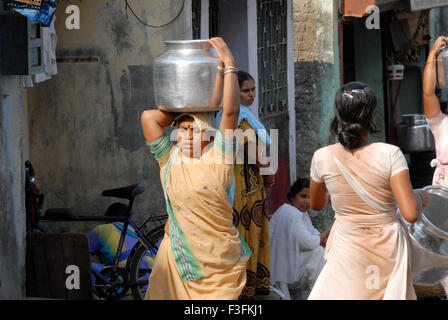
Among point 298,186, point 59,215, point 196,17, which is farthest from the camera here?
point 196,17

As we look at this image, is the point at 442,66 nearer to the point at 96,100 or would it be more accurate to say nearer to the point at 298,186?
the point at 298,186

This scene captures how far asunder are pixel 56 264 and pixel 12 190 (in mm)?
646

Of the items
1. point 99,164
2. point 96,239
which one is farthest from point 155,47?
point 96,239

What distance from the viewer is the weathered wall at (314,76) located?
1009 cm

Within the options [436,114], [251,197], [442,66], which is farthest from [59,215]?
[442,66]

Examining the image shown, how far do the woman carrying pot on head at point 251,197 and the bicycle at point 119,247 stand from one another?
843 mm

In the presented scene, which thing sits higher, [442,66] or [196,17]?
[196,17]

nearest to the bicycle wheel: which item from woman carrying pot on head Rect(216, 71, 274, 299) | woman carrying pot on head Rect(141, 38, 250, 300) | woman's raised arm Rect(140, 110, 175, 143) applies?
woman carrying pot on head Rect(216, 71, 274, 299)

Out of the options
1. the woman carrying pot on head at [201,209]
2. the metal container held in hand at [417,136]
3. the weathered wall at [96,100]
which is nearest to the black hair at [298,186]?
the weathered wall at [96,100]

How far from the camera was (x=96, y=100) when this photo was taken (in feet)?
24.7

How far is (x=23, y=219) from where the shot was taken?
6148 mm

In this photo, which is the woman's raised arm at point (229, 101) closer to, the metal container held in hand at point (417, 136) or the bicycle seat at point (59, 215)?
the bicycle seat at point (59, 215)
